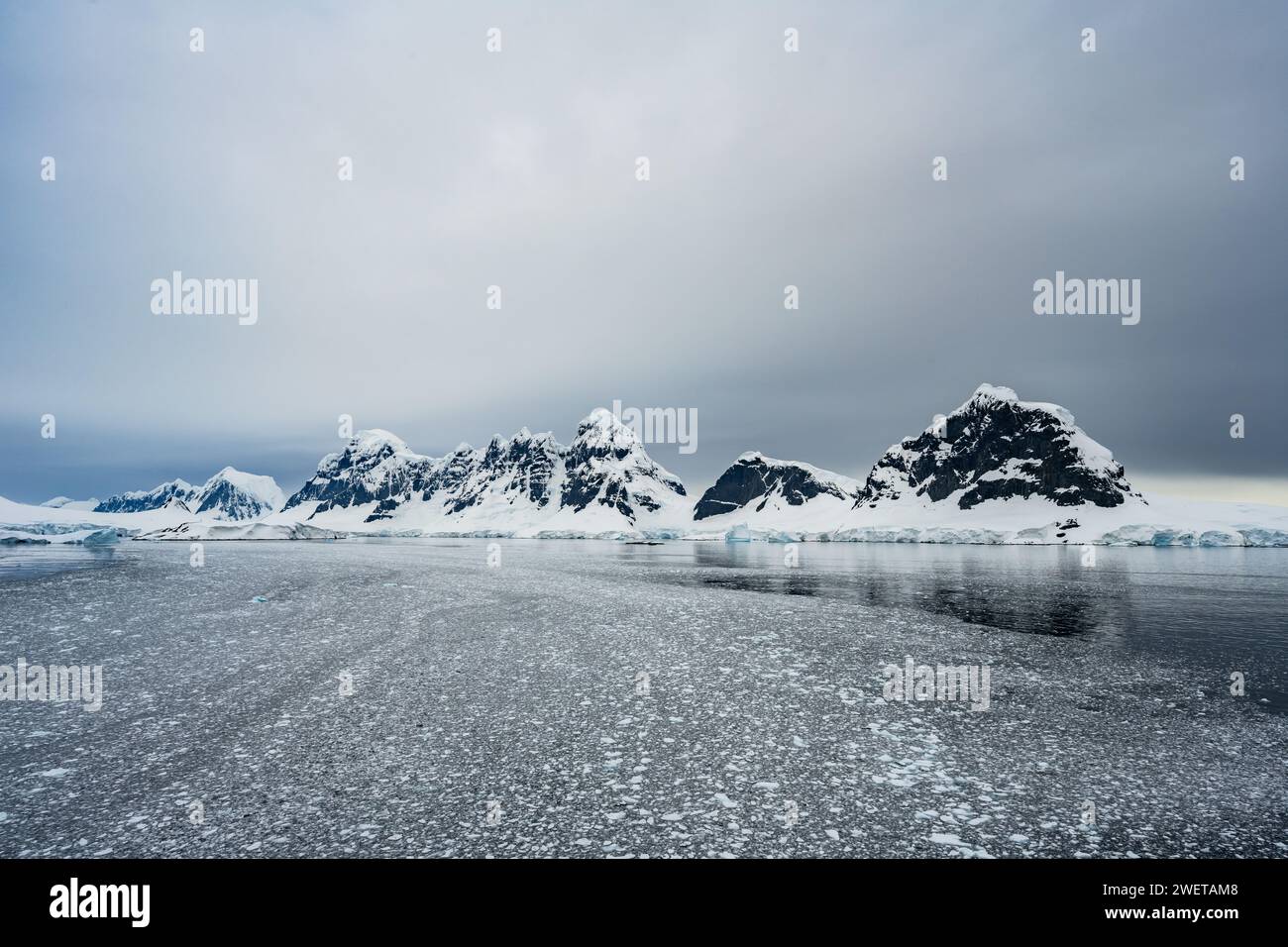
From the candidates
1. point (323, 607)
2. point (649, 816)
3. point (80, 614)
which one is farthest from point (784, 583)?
point (80, 614)

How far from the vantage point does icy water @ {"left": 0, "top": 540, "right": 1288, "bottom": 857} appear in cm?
559

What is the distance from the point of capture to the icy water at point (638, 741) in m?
5.59

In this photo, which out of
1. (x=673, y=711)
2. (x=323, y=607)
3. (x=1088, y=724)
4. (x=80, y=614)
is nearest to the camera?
(x=1088, y=724)

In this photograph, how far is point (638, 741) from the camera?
8.12 meters

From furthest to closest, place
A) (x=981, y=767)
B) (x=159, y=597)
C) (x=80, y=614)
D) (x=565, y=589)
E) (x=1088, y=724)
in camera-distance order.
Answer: (x=565, y=589) < (x=159, y=597) < (x=80, y=614) < (x=1088, y=724) < (x=981, y=767)

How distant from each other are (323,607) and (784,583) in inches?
877

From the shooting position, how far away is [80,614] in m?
19.2
